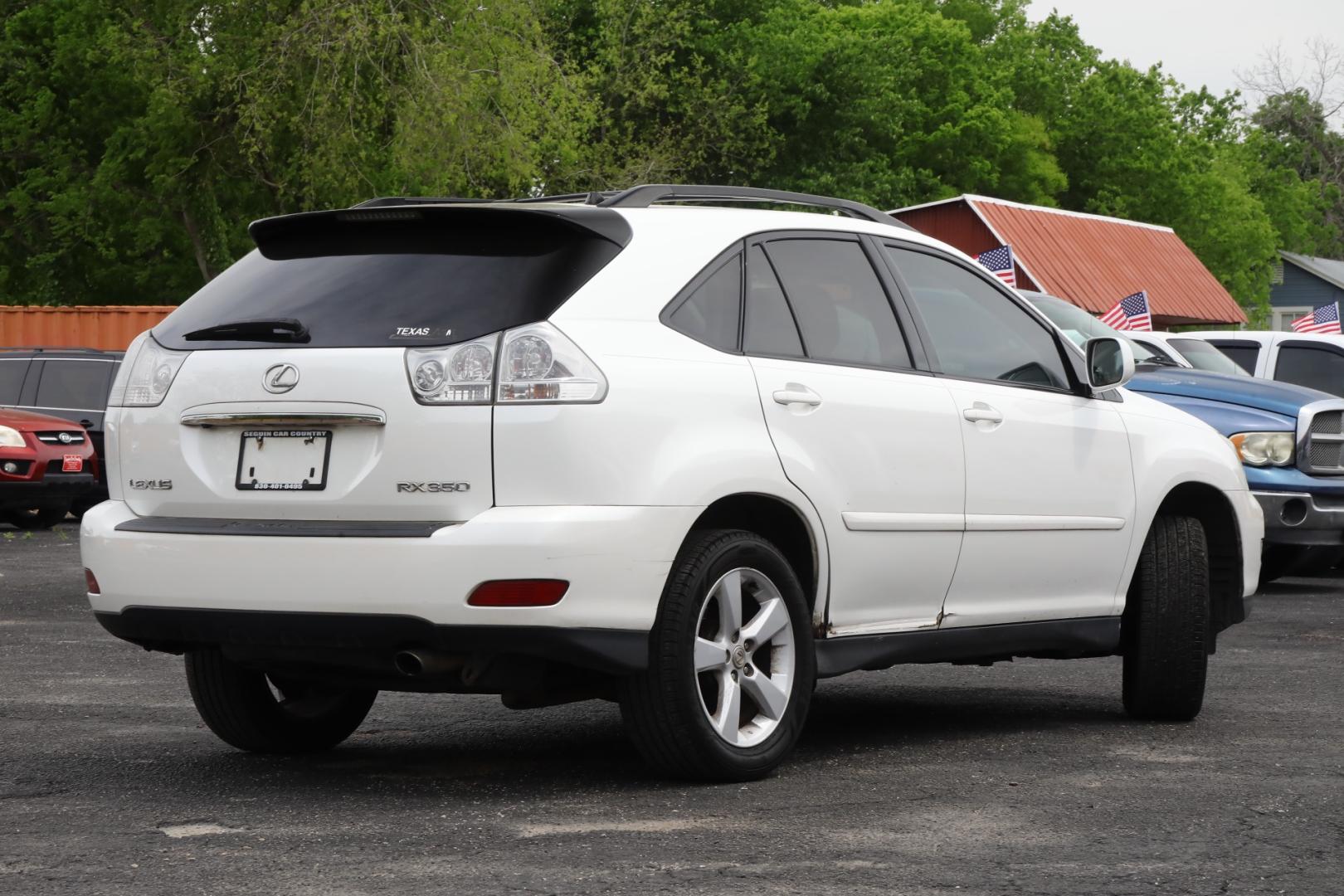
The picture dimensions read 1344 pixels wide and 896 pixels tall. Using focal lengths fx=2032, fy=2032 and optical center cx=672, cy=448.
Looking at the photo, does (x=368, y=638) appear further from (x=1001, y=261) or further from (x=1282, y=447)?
(x=1001, y=261)

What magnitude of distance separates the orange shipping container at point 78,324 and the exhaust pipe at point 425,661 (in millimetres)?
27292

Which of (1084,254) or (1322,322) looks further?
(1084,254)

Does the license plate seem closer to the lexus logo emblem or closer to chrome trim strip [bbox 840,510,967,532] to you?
the lexus logo emblem

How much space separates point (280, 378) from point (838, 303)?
1.82 m

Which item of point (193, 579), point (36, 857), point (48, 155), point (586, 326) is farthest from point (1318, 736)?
point (48, 155)

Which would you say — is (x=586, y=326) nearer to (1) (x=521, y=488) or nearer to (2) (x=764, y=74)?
(1) (x=521, y=488)

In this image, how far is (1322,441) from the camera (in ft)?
43.1

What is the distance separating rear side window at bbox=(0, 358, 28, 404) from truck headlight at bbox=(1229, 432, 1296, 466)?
13785 millimetres

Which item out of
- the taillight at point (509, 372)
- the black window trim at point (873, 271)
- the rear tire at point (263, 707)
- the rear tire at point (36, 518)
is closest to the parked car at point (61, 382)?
the rear tire at point (36, 518)

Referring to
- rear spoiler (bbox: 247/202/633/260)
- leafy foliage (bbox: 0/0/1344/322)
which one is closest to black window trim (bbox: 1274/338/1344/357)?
rear spoiler (bbox: 247/202/633/260)

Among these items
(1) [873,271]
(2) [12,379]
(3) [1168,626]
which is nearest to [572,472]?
(1) [873,271]

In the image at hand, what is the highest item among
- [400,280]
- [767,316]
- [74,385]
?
[400,280]

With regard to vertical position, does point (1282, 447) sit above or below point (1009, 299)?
below

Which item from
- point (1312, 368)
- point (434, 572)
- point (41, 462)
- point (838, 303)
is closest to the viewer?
point (434, 572)
